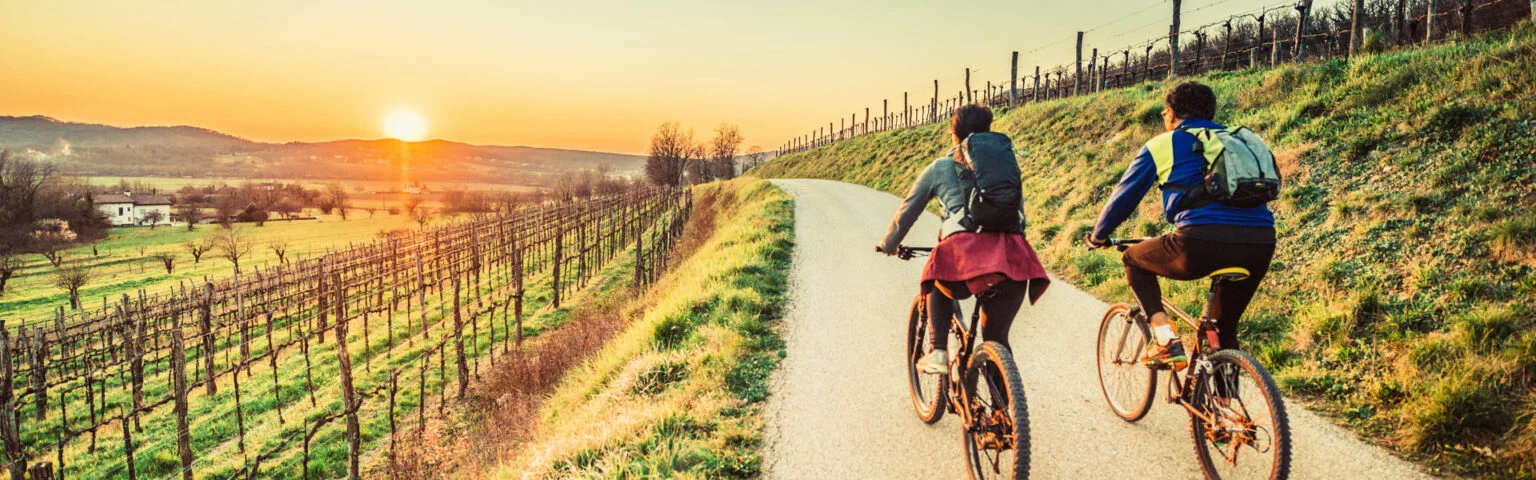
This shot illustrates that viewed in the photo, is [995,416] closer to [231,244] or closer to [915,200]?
[915,200]

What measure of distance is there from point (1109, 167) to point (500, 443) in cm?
1190

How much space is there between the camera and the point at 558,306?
23016mm

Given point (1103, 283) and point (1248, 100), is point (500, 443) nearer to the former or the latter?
point (1103, 283)

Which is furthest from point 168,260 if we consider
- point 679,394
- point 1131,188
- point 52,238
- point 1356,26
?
point 1356,26

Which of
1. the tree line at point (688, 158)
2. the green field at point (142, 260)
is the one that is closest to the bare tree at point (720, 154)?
the tree line at point (688, 158)

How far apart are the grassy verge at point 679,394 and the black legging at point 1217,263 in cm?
239

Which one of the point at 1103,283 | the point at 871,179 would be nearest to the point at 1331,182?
the point at 1103,283

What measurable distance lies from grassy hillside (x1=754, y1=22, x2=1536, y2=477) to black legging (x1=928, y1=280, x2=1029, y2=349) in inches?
98.0

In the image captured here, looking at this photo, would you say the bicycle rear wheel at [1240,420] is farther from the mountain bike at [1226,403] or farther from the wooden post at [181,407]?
the wooden post at [181,407]

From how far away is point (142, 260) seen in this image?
57.7m

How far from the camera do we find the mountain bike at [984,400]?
116 inches

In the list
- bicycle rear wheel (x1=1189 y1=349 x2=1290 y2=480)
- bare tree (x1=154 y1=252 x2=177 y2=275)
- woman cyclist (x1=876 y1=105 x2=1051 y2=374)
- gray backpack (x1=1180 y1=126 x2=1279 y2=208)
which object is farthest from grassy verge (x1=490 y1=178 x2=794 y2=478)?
bare tree (x1=154 y1=252 x2=177 y2=275)

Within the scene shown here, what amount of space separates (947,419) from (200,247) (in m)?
78.2

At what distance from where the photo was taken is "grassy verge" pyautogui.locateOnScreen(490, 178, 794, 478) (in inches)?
161
